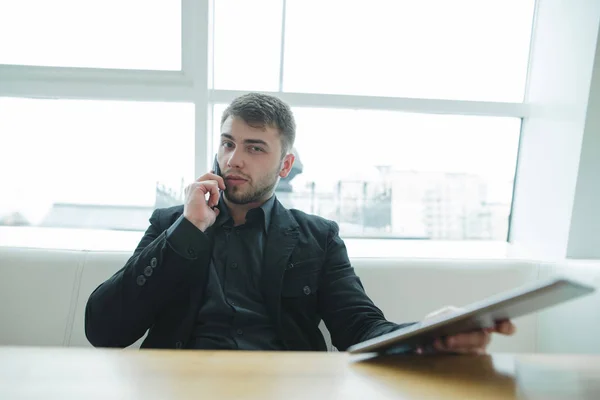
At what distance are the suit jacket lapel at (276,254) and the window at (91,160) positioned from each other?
86cm

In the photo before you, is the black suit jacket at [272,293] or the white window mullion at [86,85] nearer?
the black suit jacket at [272,293]

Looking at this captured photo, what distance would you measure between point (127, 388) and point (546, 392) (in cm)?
60

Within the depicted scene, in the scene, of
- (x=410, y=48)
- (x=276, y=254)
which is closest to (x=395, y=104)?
(x=410, y=48)

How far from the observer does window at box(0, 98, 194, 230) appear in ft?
6.83

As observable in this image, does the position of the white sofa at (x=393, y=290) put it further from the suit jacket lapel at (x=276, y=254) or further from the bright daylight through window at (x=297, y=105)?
the bright daylight through window at (x=297, y=105)

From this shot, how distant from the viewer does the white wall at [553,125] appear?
5.73 feet

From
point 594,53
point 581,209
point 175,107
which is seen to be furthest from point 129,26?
point 581,209

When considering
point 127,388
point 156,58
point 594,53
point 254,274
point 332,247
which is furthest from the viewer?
point 156,58

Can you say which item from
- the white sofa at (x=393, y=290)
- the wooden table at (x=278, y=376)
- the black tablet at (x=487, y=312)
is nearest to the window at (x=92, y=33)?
the white sofa at (x=393, y=290)

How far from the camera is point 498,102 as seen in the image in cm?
208

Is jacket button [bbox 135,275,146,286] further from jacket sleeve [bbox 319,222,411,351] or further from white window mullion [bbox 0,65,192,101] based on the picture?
white window mullion [bbox 0,65,192,101]

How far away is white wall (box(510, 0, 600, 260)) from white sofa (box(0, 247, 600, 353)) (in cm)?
Answer: 37

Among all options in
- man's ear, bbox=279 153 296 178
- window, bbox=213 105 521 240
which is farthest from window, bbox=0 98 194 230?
man's ear, bbox=279 153 296 178

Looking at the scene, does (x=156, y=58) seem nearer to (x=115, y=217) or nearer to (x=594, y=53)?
(x=115, y=217)
